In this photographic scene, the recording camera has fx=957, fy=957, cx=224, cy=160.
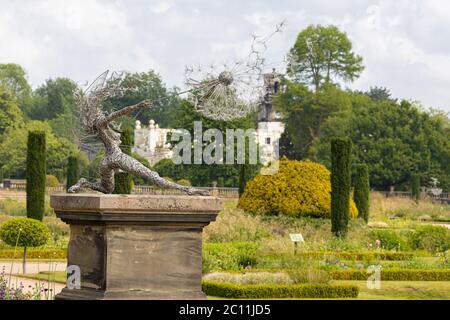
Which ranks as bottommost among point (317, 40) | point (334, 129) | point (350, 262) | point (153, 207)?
point (350, 262)

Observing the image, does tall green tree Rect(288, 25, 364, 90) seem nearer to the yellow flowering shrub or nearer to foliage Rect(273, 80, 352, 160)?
foliage Rect(273, 80, 352, 160)

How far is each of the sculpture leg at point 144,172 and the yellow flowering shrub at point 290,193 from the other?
52.9 ft

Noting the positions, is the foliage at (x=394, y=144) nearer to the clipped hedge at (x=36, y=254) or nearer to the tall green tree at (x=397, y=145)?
the tall green tree at (x=397, y=145)

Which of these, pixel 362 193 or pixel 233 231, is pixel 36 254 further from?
pixel 362 193

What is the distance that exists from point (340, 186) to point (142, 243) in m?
17.6

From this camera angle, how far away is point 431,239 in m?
23.8

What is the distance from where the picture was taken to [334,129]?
2405 inches

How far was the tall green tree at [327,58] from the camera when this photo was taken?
66.6m

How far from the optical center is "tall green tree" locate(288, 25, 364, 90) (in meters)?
66.6

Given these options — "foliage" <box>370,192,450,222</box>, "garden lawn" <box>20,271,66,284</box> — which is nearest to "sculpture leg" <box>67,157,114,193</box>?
"garden lawn" <box>20,271,66,284</box>

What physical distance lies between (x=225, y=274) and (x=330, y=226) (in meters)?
9.65

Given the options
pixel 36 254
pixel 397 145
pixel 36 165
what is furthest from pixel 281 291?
pixel 397 145
